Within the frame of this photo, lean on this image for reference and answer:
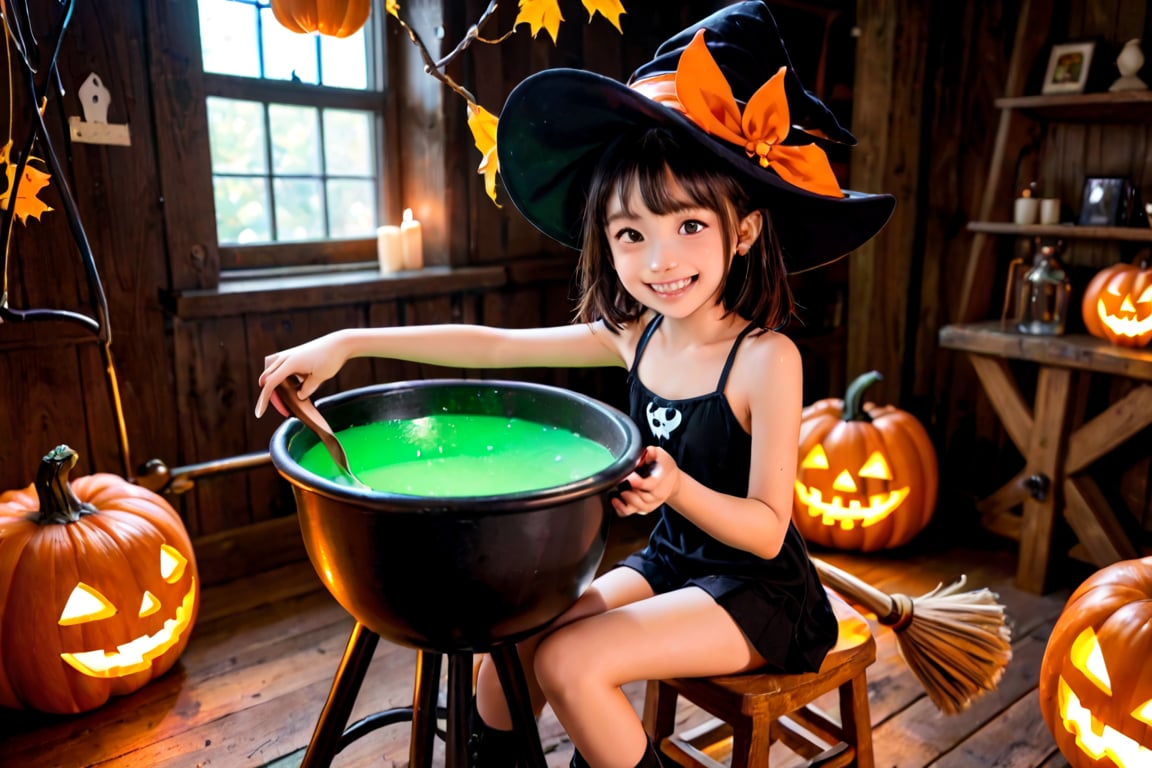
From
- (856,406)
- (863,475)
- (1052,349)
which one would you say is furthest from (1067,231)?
(863,475)

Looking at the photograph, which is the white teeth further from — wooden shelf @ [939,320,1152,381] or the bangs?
wooden shelf @ [939,320,1152,381]

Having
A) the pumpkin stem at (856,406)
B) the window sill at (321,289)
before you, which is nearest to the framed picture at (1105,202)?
the pumpkin stem at (856,406)

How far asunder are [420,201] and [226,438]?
3.12 feet

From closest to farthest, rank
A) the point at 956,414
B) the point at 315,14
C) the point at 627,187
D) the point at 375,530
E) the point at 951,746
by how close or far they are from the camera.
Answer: the point at 375,530 → the point at 627,187 → the point at 315,14 → the point at 951,746 → the point at 956,414

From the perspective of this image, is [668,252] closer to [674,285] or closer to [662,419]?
[674,285]

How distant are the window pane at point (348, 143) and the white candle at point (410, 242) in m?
0.21

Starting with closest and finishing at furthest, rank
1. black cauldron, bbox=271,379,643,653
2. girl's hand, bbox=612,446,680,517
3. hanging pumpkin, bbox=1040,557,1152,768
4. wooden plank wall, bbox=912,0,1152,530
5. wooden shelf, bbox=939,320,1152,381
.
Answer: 1. black cauldron, bbox=271,379,643,653
2. girl's hand, bbox=612,446,680,517
3. hanging pumpkin, bbox=1040,557,1152,768
4. wooden shelf, bbox=939,320,1152,381
5. wooden plank wall, bbox=912,0,1152,530

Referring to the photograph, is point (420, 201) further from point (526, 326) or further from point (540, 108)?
point (540, 108)

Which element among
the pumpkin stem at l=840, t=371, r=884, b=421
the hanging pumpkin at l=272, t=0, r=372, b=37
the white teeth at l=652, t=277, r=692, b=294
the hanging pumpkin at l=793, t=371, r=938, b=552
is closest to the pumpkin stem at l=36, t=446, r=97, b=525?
the hanging pumpkin at l=272, t=0, r=372, b=37

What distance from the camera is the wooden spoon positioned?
1006 millimetres

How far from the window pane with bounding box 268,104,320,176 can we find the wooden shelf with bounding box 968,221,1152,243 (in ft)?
6.77

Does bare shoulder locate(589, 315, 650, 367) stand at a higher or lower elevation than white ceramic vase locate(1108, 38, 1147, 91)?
lower

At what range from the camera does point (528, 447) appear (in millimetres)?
1145

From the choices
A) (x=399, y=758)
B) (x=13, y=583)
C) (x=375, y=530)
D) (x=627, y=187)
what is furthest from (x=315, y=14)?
(x=399, y=758)
